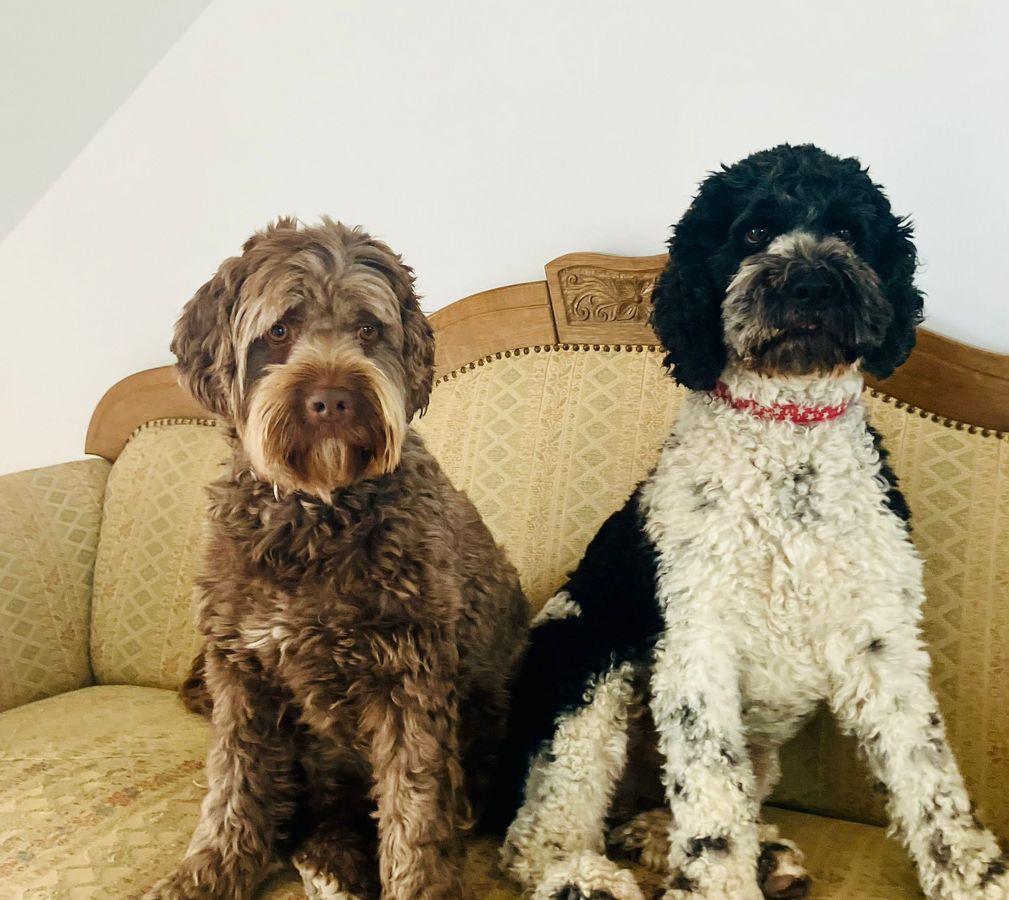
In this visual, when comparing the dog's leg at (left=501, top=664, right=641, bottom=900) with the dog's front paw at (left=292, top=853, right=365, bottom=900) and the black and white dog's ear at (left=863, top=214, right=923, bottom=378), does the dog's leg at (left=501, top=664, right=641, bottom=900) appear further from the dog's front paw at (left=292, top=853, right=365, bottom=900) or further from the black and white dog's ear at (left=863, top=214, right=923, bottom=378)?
the black and white dog's ear at (left=863, top=214, right=923, bottom=378)

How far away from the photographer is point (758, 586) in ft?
4.55

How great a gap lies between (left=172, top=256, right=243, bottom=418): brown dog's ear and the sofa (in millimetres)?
90

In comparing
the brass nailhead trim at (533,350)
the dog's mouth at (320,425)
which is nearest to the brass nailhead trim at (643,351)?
the brass nailhead trim at (533,350)

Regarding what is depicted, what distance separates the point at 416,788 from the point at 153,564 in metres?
1.45

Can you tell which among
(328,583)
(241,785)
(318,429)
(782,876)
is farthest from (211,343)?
(782,876)

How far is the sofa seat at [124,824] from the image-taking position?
1416mm

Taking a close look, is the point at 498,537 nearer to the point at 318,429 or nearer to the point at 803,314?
the point at 318,429

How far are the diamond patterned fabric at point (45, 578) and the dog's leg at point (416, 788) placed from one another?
1390 mm

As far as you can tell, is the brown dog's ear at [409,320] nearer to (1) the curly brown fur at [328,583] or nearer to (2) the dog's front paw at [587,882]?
(1) the curly brown fur at [328,583]

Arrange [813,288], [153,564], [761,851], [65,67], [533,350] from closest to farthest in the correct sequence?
1. [813,288]
2. [761,851]
3. [533,350]
4. [153,564]
5. [65,67]

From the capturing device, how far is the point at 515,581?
175cm

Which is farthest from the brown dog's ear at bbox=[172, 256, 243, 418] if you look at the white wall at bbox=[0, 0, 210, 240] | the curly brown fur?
the white wall at bbox=[0, 0, 210, 240]

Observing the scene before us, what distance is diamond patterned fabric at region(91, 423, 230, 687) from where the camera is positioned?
8.00 feet

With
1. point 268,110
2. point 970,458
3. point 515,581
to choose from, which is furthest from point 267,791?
point 268,110
